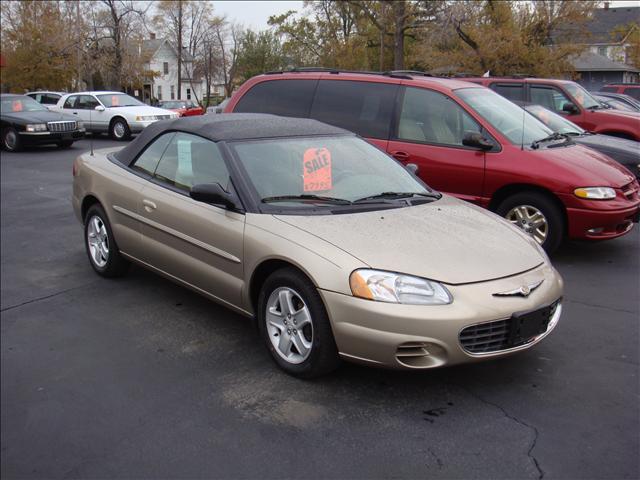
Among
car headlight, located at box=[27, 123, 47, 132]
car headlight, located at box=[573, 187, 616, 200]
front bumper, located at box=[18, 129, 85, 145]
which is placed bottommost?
car headlight, located at box=[573, 187, 616, 200]

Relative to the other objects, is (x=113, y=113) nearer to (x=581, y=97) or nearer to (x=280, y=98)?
(x=280, y=98)

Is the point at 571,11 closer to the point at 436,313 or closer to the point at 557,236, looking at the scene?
the point at 557,236

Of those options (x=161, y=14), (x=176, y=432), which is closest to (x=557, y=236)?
(x=176, y=432)

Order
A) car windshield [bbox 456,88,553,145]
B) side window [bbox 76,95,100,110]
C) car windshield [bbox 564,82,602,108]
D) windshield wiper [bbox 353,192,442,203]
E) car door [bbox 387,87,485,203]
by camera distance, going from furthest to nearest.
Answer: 1. side window [bbox 76,95,100,110]
2. car windshield [bbox 564,82,602,108]
3. car windshield [bbox 456,88,553,145]
4. car door [bbox 387,87,485,203]
5. windshield wiper [bbox 353,192,442,203]

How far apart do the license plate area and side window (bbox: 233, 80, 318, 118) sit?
4.57 metres

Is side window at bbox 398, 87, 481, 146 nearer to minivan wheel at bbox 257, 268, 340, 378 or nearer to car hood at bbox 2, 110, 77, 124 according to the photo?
minivan wheel at bbox 257, 268, 340, 378

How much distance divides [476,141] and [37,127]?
13.6 m

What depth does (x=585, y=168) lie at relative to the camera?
647cm

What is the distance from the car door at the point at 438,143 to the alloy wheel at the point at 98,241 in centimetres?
313

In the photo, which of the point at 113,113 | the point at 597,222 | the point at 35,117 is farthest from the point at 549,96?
the point at 113,113

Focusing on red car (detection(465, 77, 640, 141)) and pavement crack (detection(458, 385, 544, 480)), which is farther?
red car (detection(465, 77, 640, 141))

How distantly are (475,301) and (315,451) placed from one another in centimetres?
114

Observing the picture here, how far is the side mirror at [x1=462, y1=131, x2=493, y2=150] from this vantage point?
260 inches

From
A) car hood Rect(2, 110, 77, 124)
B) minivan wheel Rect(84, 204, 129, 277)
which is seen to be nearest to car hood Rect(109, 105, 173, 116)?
car hood Rect(2, 110, 77, 124)
